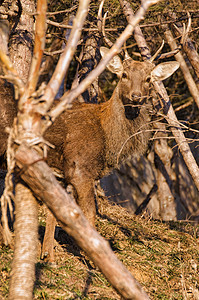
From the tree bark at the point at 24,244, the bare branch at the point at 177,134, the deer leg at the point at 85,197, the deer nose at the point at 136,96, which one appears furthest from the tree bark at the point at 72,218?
the bare branch at the point at 177,134

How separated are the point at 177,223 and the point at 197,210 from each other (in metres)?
6.48

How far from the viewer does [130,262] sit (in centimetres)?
528

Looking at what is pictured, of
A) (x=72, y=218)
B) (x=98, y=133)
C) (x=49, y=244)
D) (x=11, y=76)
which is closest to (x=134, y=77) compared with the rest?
(x=98, y=133)

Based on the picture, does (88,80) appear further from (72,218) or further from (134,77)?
(134,77)

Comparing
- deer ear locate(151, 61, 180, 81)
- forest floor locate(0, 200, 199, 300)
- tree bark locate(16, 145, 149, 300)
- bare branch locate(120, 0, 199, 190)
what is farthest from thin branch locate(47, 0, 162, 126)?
bare branch locate(120, 0, 199, 190)

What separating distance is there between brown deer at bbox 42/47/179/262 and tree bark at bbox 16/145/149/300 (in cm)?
245

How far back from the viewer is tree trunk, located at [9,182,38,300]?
8.54ft

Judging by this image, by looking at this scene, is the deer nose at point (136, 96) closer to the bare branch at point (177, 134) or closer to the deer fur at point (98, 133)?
the deer fur at point (98, 133)

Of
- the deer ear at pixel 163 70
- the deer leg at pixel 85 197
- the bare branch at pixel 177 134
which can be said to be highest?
the deer ear at pixel 163 70

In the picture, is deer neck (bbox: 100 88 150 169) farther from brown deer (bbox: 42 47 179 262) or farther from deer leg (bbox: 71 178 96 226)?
deer leg (bbox: 71 178 96 226)

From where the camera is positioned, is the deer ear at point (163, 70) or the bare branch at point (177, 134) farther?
the bare branch at point (177, 134)

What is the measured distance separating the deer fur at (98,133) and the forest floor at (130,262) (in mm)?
449

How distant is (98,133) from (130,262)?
1715 mm

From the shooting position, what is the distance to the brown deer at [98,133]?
518 centimetres
